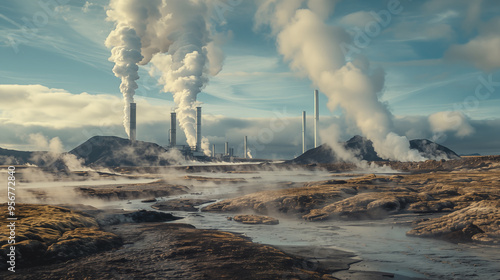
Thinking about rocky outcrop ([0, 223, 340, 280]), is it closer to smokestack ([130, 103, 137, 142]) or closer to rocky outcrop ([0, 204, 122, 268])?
rocky outcrop ([0, 204, 122, 268])

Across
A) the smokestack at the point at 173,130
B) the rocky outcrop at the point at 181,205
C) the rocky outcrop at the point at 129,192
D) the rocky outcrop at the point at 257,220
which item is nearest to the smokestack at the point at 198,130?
the smokestack at the point at 173,130

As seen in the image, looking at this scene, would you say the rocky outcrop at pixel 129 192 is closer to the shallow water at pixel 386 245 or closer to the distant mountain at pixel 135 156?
the shallow water at pixel 386 245

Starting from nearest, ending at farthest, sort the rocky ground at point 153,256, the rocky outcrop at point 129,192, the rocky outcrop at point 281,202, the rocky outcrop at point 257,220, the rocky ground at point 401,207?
the rocky ground at point 153,256
the rocky ground at point 401,207
the rocky outcrop at point 257,220
the rocky outcrop at point 281,202
the rocky outcrop at point 129,192

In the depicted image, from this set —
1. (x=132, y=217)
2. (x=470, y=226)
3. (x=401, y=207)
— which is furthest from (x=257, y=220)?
(x=470, y=226)

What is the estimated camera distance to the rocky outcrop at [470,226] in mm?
24633

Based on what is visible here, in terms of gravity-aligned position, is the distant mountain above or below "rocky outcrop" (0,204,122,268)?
above

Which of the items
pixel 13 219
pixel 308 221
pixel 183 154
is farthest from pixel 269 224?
pixel 183 154

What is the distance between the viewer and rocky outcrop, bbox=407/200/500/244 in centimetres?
2463

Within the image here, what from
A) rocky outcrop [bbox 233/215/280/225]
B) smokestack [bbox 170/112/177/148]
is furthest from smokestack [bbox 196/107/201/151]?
rocky outcrop [bbox 233/215/280/225]

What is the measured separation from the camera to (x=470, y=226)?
26.0 meters

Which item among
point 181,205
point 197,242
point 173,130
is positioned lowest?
point 181,205

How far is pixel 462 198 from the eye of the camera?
42969 mm

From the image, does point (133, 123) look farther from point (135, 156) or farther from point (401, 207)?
point (401, 207)

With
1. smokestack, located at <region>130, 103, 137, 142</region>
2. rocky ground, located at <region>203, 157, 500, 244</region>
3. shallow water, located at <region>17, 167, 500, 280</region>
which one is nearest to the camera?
shallow water, located at <region>17, 167, 500, 280</region>
